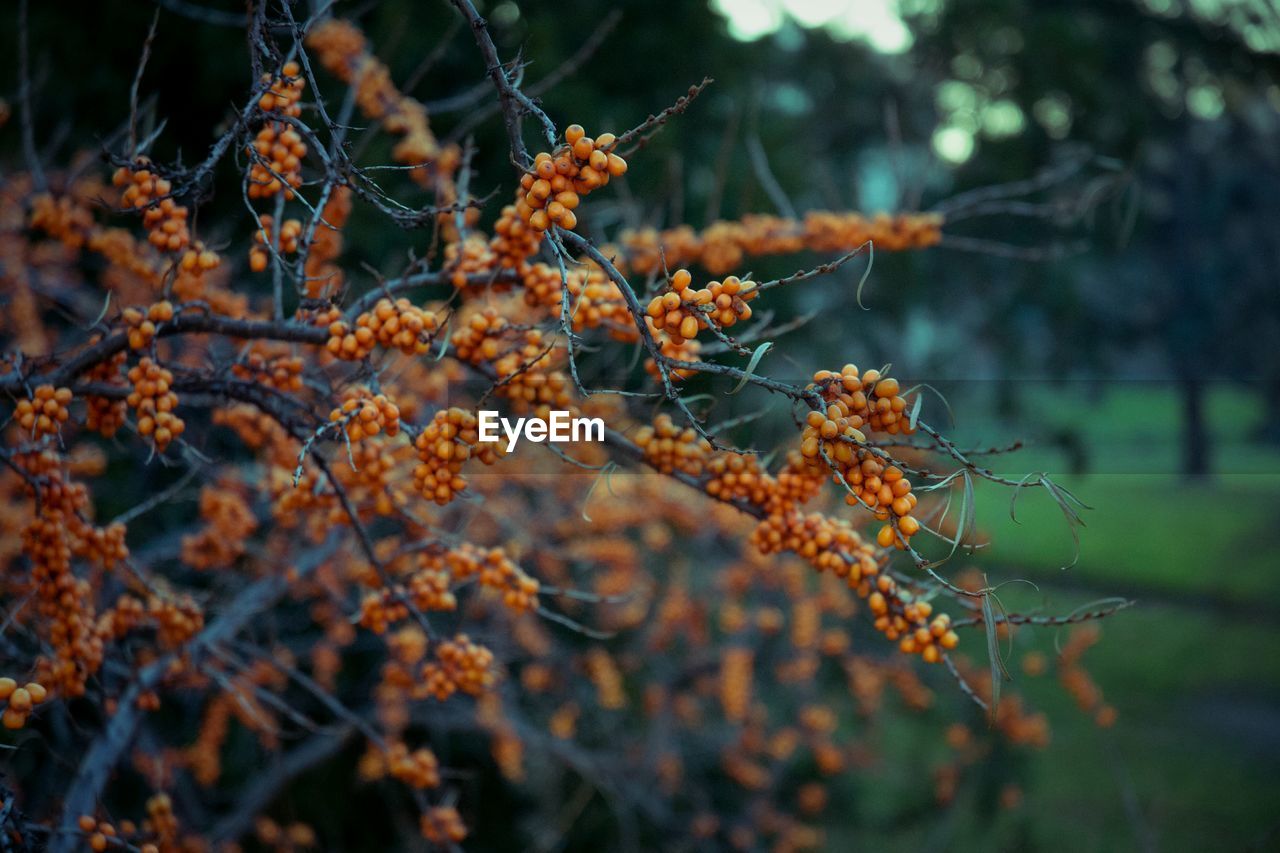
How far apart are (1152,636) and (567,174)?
12.4m

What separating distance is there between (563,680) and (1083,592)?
29.6ft

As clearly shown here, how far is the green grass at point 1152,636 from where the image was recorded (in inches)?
326

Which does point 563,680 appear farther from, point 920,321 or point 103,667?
point 920,321

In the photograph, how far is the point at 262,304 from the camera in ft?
13.9

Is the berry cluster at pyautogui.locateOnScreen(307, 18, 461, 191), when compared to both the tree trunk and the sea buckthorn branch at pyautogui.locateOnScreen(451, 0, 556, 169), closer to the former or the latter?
the sea buckthorn branch at pyautogui.locateOnScreen(451, 0, 556, 169)

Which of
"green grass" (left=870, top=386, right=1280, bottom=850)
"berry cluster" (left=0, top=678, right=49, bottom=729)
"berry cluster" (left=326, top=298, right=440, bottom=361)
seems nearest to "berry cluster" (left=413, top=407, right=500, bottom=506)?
"berry cluster" (left=326, top=298, right=440, bottom=361)

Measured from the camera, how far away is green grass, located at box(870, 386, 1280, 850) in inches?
326

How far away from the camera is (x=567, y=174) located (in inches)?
52.5

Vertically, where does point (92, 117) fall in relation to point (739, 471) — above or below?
above

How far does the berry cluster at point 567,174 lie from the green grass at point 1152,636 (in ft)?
15.4

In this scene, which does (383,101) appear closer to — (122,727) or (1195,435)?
(122,727)

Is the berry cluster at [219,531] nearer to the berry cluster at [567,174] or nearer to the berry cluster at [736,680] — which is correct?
the berry cluster at [567,174]

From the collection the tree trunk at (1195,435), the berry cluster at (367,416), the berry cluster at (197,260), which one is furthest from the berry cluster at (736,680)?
the tree trunk at (1195,435)

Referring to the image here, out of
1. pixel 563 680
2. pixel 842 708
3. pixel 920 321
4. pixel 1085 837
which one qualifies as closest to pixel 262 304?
pixel 563 680
